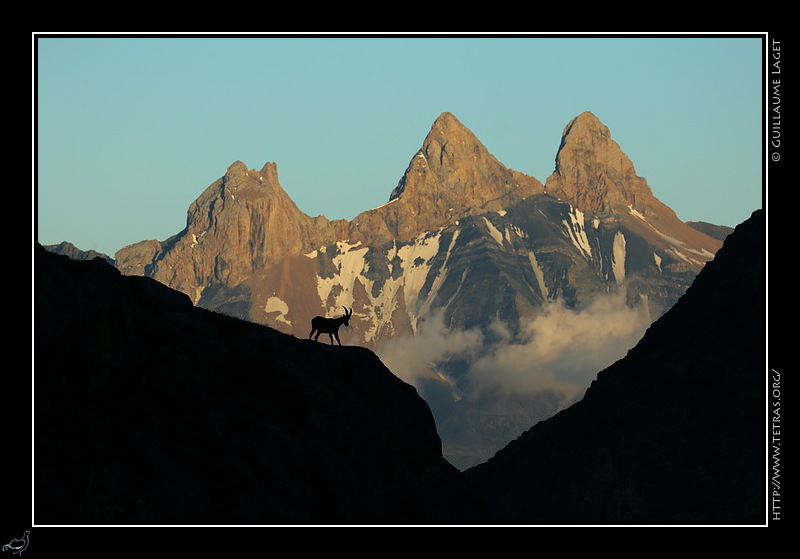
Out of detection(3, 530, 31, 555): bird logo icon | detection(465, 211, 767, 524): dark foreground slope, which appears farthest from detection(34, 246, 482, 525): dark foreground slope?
detection(465, 211, 767, 524): dark foreground slope

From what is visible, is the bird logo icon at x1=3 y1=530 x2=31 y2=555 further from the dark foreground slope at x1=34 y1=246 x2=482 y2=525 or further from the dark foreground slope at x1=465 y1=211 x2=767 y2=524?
the dark foreground slope at x1=465 y1=211 x2=767 y2=524

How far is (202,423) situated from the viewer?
73500 mm

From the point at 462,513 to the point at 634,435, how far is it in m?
113

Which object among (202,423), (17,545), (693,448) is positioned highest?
(202,423)

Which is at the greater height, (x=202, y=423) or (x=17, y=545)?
(x=202, y=423)

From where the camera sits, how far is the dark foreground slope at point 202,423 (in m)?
66.2

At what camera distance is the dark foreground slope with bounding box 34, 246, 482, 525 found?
6625 cm

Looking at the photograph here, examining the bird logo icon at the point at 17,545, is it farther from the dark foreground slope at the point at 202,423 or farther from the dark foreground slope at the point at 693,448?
the dark foreground slope at the point at 693,448

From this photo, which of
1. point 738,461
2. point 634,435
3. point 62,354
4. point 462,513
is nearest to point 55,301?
point 62,354

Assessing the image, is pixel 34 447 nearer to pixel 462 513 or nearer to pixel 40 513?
pixel 40 513

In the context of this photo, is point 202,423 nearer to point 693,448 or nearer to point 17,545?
point 17,545

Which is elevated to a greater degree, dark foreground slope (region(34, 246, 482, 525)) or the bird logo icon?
dark foreground slope (region(34, 246, 482, 525))

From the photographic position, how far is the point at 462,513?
8762 centimetres

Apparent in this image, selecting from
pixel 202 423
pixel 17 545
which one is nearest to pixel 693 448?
pixel 202 423
